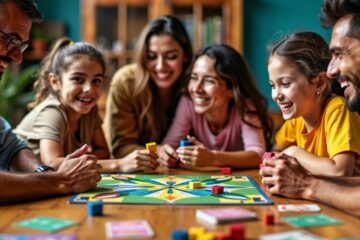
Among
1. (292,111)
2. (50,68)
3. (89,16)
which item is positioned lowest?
(292,111)

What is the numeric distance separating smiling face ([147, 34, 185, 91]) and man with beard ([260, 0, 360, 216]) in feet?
4.18

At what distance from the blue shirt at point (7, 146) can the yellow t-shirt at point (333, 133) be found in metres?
1.23

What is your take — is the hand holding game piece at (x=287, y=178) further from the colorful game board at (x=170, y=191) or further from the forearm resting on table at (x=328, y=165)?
the forearm resting on table at (x=328, y=165)

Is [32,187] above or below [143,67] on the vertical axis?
below

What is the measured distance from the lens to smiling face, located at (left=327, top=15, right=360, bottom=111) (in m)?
1.67

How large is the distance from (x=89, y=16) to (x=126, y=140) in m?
2.37

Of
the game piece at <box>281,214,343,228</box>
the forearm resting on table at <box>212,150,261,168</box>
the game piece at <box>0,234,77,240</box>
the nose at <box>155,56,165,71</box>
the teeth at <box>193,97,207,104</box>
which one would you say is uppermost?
the nose at <box>155,56,165,71</box>

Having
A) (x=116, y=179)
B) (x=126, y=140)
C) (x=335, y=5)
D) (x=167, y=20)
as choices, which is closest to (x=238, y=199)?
(x=116, y=179)

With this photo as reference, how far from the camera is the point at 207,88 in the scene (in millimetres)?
2732

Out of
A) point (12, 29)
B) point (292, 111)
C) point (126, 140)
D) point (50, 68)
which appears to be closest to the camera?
point (12, 29)

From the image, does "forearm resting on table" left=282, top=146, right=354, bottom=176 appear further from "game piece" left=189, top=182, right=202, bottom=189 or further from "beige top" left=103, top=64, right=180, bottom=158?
"beige top" left=103, top=64, right=180, bottom=158

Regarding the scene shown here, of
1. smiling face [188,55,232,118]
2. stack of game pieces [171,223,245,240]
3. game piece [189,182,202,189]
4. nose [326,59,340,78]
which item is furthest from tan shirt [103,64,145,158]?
stack of game pieces [171,223,245,240]

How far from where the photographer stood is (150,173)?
2215 mm

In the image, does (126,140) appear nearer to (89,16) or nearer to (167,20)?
(167,20)
